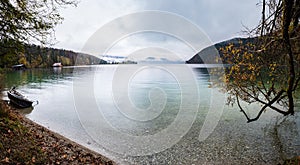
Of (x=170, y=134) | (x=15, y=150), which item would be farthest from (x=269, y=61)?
(x=15, y=150)

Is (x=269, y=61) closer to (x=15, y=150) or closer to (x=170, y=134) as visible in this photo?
(x=170, y=134)

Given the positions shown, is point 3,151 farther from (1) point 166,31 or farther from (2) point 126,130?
(1) point 166,31

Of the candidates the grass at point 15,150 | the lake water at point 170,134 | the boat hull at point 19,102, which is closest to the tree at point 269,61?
the lake water at point 170,134

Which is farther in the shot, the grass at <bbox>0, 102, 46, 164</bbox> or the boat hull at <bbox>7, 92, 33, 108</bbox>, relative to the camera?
the boat hull at <bbox>7, 92, 33, 108</bbox>

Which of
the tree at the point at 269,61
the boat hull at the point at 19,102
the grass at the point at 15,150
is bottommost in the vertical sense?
the boat hull at the point at 19,102

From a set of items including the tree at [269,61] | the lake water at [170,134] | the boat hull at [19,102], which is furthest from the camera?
the boat hull at [19,102]

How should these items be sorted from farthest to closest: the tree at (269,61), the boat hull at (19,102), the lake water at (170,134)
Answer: the boat hull at (19,102) → the lake water at (170,134) → the tree at (269,61)

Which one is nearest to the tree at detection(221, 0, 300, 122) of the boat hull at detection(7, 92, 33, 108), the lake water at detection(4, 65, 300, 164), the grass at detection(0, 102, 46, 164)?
the lake water at detection(4, 65, 300, 164)

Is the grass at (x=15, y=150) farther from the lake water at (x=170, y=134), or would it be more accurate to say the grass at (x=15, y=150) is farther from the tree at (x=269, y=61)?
the tree at (x=269, y=61)

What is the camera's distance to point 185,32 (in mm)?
12438

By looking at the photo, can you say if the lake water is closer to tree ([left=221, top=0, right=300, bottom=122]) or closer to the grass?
tree ([left=221, top=0, right=300, bottom=122])

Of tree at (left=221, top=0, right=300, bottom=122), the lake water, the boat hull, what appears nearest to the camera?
tree at (left=221, top=0, right=300, bottom=122)

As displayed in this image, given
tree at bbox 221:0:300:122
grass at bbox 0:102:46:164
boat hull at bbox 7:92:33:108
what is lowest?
boat hull at bbox 7:92:33:108

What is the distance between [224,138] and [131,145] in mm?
5155
